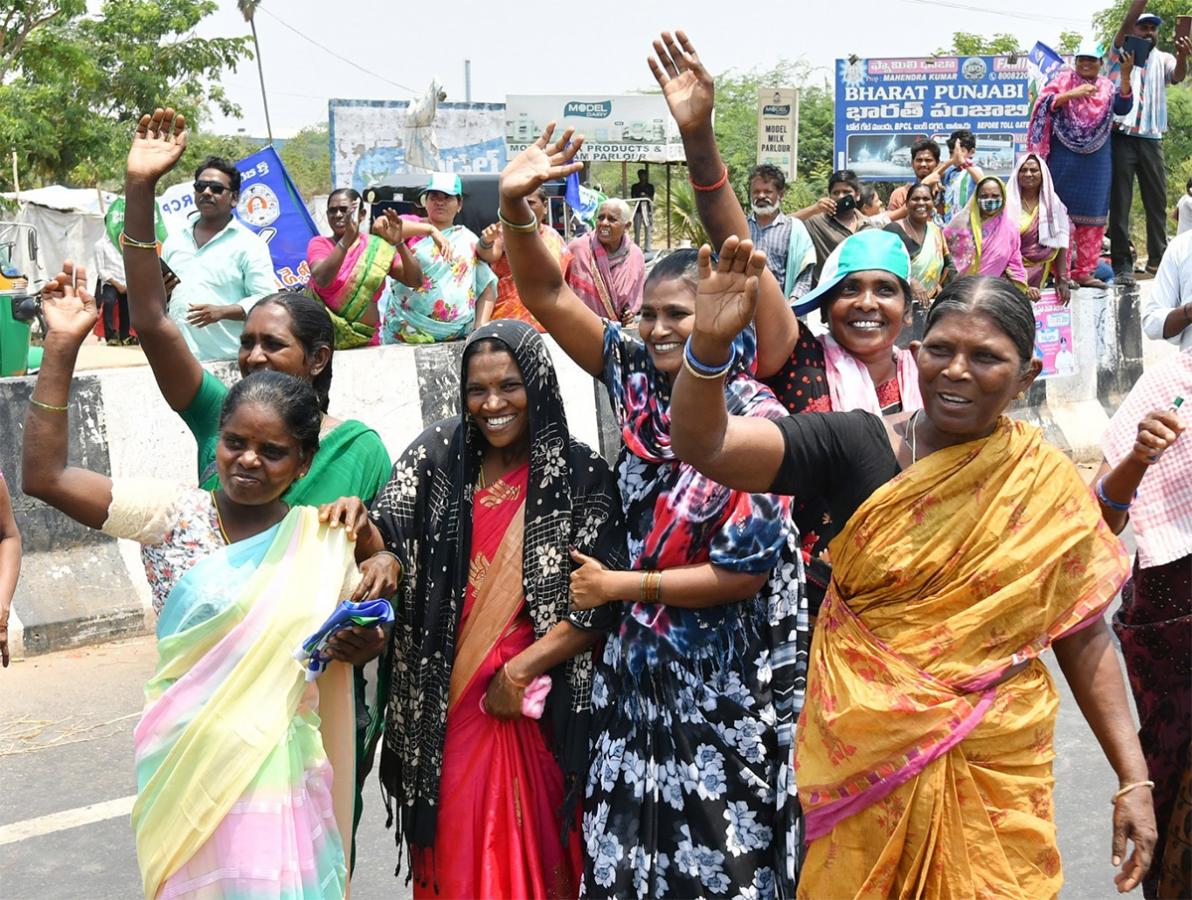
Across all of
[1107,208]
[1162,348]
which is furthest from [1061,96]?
[1162,348]

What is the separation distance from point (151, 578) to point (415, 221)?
5.97m

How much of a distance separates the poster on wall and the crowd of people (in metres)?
6.65

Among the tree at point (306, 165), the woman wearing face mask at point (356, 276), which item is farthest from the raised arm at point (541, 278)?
the tree at point (306, 165)

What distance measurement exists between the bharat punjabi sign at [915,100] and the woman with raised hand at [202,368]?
23.3 m

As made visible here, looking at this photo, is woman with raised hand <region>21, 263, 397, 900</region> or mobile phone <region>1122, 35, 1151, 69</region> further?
mobile phone <region>1122, 35, 1151, 69</region>

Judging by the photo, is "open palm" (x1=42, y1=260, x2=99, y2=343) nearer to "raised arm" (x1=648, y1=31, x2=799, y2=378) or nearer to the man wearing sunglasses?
"raised arm" (x1=648, y1=31, x2=799, y2=378)

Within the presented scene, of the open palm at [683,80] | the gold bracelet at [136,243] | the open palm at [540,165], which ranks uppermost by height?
the open palm at [683,80]

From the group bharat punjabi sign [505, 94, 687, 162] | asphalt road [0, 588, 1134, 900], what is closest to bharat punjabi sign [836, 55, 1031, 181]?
bharat punjabi sign [505, 94, 687, 162]

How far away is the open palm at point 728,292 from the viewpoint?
96.3 inches

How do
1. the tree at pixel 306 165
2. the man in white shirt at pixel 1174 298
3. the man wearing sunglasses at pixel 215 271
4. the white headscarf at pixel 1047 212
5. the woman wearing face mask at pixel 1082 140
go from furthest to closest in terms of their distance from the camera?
the tree at pixel 306 165 → the woman wearing face mask at pixel 1082 140 → the white headscarf at pixel 1047 212 → the man wearing sunglasses at pixel 215 271 → the man in white shirt at pixel 1174 298

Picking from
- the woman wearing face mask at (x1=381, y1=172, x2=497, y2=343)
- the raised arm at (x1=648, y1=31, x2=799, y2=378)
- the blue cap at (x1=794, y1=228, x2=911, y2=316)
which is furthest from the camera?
the woman wearing face mask at (x1=381, y1=172, x2=497, y2=343)

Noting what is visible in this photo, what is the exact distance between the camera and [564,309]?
132 inches

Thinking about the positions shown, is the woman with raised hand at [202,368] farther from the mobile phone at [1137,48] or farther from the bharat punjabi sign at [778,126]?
the bharat punjabi sign at [778,126]

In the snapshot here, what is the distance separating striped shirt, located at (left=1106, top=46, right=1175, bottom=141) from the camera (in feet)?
Result: 39.2
